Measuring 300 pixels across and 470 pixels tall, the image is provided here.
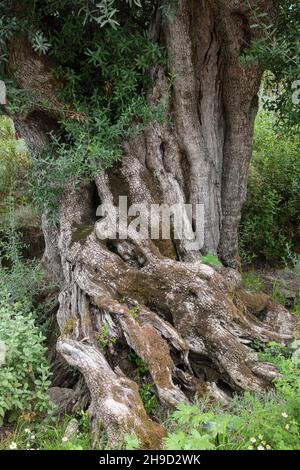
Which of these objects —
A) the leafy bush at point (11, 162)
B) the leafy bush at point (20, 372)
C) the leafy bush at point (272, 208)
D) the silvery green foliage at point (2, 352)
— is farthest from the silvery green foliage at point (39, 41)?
the leafy bush at point (272, 208)

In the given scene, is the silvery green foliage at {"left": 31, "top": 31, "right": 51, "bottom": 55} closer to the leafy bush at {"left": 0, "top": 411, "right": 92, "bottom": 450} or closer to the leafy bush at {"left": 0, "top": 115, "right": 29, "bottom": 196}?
the leafy bush at {"left": 0, "top": 411, "right": 92, "bottom": 450}

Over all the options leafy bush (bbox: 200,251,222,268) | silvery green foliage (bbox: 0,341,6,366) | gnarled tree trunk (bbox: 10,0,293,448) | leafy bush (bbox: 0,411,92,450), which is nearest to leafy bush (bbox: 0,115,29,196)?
gnarled tree trunk (bbox: 10,0,293,448)

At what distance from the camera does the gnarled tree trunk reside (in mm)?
4012

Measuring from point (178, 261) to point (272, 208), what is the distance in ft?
7.61

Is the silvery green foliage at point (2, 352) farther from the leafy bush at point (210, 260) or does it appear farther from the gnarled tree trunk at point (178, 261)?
the leafy bush at point (210, 260)

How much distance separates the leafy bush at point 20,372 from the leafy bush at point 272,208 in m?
3.38

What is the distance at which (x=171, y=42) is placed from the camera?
192 inches

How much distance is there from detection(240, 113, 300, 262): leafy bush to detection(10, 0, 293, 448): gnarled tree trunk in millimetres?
900

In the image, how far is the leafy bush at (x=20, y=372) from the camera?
380 centimetres

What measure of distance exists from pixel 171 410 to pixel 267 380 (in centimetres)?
89

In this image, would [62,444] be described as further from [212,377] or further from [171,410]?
[212,377]

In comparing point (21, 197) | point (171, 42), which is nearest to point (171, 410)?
point (171, 42)

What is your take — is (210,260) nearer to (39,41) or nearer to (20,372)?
(20,372)

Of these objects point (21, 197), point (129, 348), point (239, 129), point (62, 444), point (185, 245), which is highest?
point (239, 129)
